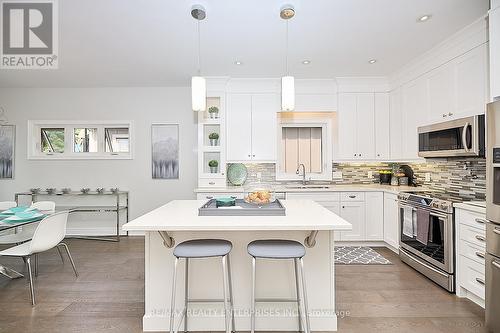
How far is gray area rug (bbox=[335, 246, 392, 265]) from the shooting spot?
3473mm

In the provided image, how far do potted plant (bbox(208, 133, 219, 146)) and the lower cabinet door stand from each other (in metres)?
2.20

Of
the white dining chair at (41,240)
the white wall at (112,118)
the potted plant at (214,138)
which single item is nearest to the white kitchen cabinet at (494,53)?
the potted plant at (214,138)

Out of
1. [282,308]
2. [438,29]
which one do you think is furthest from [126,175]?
[438,29]

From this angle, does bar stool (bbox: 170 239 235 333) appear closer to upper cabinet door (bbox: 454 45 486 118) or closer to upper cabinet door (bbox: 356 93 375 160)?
upper cabinet door (bbox: 454 45 486 118)

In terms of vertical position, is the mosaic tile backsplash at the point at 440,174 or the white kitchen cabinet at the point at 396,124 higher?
the white kitchen cabinet at the point at 396,124

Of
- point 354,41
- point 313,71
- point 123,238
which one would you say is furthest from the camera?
point 123,238

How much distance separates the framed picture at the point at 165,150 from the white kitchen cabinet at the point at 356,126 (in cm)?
287

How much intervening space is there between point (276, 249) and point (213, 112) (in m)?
3.10

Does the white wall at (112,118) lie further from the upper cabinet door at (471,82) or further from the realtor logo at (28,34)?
the upper cabinet door at (471,82)

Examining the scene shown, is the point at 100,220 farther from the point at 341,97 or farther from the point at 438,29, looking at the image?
the point at 438,29

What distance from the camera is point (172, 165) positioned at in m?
4.89

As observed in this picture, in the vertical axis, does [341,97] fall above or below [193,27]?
below

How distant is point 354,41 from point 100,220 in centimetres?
494

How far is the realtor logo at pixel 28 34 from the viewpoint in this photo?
8.23 feet
